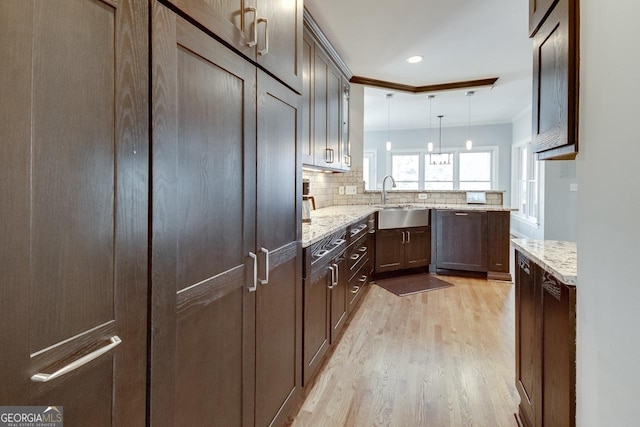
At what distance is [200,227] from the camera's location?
0.96m

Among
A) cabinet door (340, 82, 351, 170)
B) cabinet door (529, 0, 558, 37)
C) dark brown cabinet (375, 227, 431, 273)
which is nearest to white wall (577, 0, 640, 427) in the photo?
cabinet door (529, 0, 558, 37)

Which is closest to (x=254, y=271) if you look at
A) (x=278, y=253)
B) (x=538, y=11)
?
(x=278, y=253)

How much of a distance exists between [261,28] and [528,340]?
1.78 metres

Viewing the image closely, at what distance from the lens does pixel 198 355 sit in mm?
962

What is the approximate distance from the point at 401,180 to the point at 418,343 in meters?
6.66

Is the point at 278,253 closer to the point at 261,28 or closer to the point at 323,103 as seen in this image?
the point at 261,28

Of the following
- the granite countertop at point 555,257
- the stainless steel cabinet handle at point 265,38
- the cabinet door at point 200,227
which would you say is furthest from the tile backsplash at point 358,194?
the cabinet door at point 200,227

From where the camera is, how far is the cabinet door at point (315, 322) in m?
1.86

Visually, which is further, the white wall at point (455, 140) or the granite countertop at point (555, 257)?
the white wall at point (455, 140)

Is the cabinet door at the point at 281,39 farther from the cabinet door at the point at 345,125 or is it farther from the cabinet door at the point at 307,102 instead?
the cabinet door at the point at 345,125

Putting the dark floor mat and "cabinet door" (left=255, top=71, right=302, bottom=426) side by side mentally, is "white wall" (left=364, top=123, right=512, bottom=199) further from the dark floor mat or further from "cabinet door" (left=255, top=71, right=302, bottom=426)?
"cabinet door" (left=255, top=71, right=302, bottom=426)

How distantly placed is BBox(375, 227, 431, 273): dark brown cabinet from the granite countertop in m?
2.44

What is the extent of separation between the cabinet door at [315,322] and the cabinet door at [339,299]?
0.37ft

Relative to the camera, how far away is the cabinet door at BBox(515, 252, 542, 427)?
1433 mm
